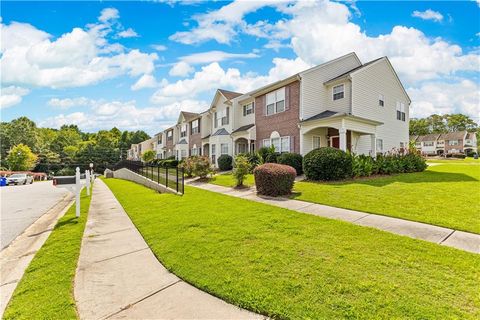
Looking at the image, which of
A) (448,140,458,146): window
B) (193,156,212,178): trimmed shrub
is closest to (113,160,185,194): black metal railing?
(193,156,212,178): trimmed shrub

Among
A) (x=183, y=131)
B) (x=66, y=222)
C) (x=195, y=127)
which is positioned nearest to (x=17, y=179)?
(x=183, y=131)

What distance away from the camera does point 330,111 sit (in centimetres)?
1878

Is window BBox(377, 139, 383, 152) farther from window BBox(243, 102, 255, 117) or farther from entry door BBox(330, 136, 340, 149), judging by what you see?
window BBox(243, 102, 255, 117)

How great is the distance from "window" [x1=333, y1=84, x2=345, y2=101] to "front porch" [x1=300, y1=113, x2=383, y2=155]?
182 centimetres

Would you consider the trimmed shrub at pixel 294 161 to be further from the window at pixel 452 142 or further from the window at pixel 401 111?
the window at pixel 452 142

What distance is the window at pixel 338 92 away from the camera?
59.9 ft

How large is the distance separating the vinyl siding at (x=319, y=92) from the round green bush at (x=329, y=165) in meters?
5.20

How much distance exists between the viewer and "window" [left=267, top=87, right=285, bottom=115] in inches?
777

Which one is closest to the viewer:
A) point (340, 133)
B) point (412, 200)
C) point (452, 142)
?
point (412, 200)

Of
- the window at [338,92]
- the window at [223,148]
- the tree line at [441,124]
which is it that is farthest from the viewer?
the tree line at [441,124]

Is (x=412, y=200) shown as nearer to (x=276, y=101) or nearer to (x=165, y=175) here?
(x=165, y=175)

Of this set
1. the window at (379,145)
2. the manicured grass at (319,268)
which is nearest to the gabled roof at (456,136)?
the window at (379,145)

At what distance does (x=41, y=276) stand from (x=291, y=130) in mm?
16684

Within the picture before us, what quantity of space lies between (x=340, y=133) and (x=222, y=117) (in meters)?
14.9
